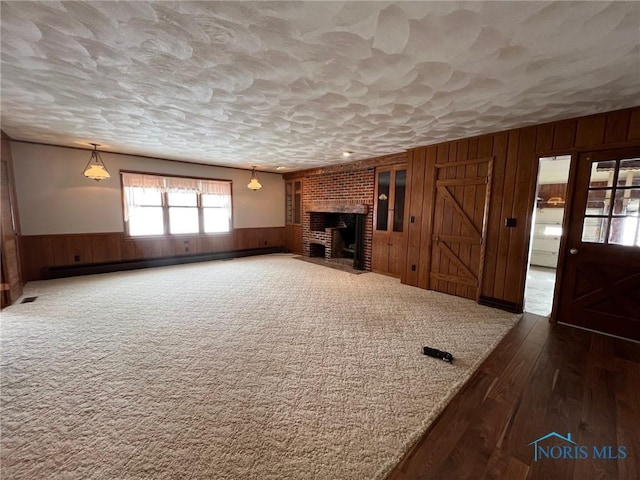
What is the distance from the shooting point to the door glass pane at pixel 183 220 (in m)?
6.29

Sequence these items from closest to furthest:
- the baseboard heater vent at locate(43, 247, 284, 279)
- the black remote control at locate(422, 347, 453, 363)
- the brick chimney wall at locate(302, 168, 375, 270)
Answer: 1. the black remote control at locate(422, 347, 453, 363)
2. the baseboard heater vent at locate(43, 247, 284, 279)
3. the brick chimney wall at locate(302, 168, 375, 270)

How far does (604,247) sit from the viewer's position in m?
3.04

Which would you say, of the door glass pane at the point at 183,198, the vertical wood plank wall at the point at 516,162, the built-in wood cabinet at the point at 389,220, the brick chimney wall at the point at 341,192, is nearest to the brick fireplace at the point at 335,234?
the brick chimney wall at the point at 341,192

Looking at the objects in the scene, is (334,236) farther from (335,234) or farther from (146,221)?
(146,221)

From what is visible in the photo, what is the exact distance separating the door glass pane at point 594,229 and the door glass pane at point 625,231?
0.06 m

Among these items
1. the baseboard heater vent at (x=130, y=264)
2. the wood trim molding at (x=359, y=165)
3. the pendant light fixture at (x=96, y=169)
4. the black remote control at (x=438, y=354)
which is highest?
the wood trim molding at (x=359, y=165)

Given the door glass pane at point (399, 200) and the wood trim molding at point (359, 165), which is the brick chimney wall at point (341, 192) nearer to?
the wood trim molding at point (359, 165)

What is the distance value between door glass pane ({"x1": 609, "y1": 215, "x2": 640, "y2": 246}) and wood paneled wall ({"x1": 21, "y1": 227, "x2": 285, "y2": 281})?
23.1 feet

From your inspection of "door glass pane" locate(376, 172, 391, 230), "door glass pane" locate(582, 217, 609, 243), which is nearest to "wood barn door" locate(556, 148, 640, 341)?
"door glass pane" locate(582, 217, 609, 243)

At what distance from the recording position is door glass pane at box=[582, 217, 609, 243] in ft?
10.0

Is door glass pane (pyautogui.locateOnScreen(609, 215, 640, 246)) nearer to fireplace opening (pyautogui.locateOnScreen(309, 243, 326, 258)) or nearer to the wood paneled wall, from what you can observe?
fireplace opening (pyautogui.locateOnScreen(309, 243, 326, 258))

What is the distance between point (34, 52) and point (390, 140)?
3.94 meters

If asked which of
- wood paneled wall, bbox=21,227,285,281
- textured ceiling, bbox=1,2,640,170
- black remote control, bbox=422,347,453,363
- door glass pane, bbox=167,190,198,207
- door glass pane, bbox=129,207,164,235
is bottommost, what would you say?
black remote control, bbox=422,347,453,363

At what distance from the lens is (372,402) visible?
1.92 m
